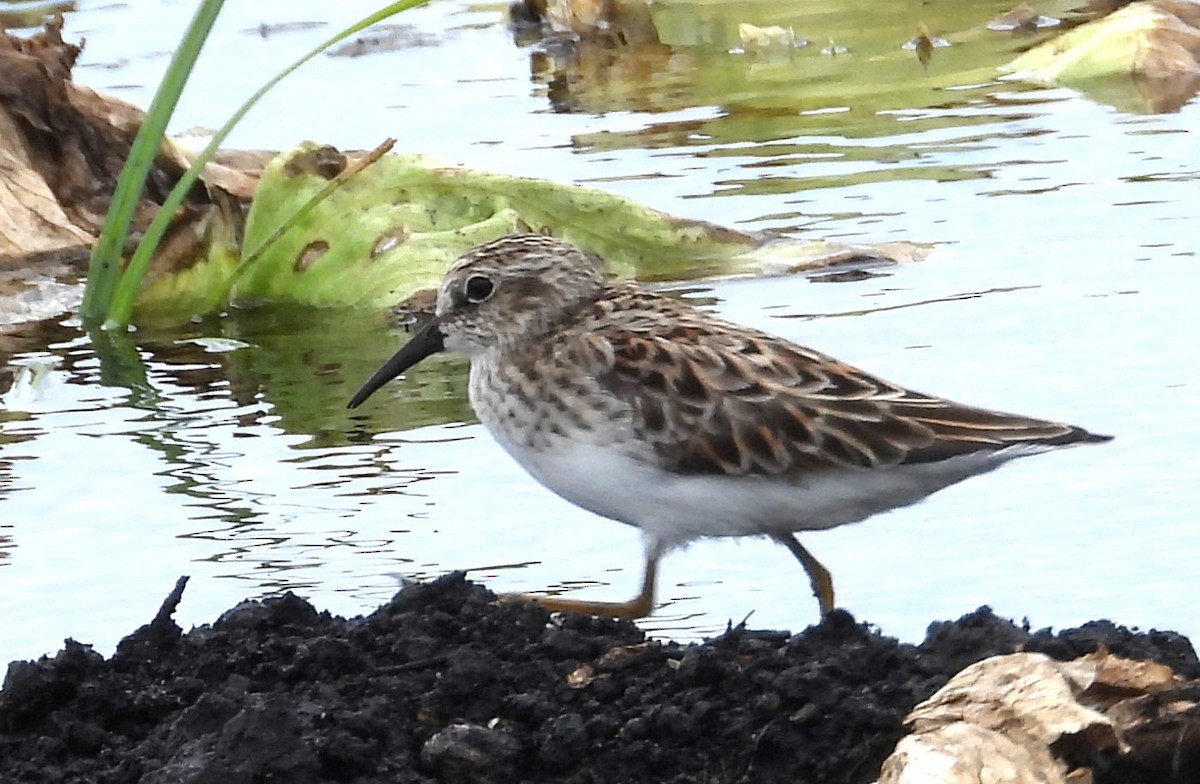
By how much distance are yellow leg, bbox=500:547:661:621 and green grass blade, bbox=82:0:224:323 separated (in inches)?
102

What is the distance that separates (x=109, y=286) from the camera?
827 centimetres

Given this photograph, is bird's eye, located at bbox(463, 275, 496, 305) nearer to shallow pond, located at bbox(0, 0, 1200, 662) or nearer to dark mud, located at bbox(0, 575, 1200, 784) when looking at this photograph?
shallow pond, located at bbox(0, 0, 1200, 662)

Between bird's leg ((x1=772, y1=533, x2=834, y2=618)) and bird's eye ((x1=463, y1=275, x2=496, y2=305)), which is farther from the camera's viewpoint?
bird's eye ((x1=463, y1=275, x2=496, y2=305))

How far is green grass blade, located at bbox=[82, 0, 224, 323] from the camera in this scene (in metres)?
7.18

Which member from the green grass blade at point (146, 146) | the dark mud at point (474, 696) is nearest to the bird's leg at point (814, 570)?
the dark mud at point (474, 696)

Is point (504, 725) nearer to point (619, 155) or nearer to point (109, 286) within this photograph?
point (109, 286)

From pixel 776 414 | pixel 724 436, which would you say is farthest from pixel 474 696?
pixel 776 414

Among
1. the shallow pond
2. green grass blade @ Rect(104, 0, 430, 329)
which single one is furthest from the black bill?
green grass blade @ Rect(104, 0, 430, 329)

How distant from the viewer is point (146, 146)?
290 inches

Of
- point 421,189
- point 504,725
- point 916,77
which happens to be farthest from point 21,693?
point 916,77

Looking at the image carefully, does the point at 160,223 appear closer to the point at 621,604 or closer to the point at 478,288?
the point at 478,288

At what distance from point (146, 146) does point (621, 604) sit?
9.42 ft

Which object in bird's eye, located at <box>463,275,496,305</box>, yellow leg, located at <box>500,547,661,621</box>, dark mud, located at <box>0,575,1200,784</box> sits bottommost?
yellow leg, located at <box>500,547,661,621</box>

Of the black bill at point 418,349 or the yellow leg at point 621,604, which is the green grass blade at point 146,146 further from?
the yellow leg at point 621,604
